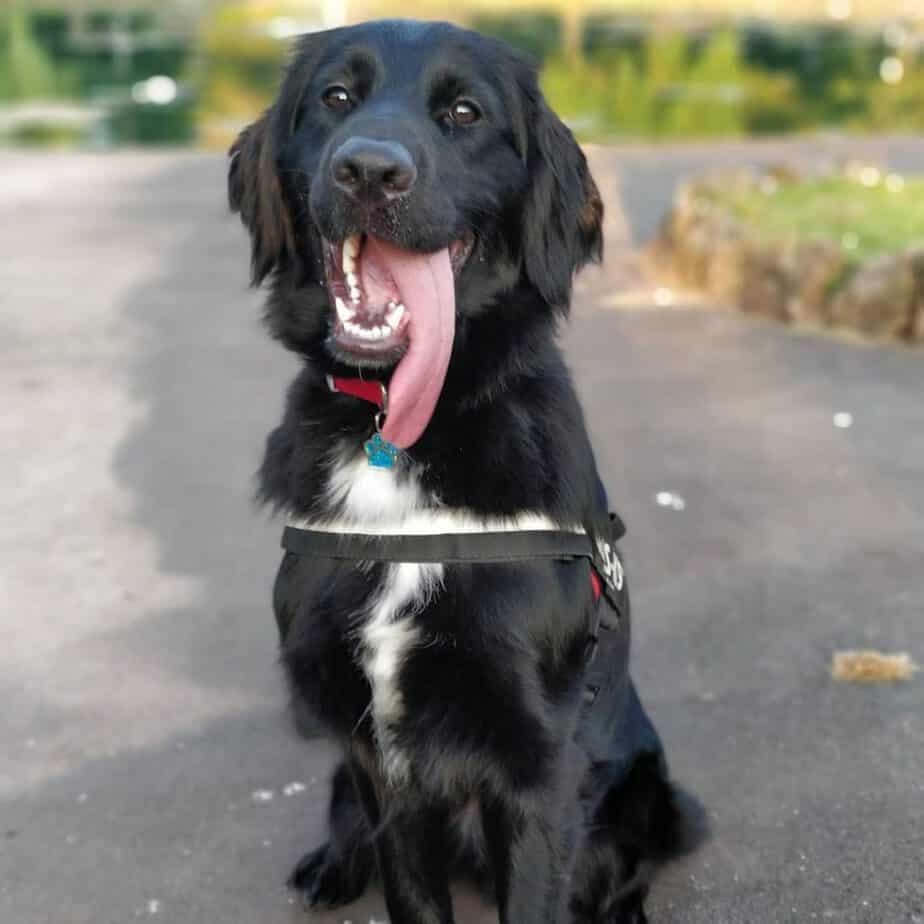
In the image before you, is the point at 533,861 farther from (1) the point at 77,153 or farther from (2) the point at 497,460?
(1) the point at 77,153

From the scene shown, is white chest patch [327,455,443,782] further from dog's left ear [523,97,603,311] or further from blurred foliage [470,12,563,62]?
blurred foliage [470,12,563,62]

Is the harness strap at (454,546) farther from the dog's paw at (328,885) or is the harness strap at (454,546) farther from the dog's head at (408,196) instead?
the dog's paw at (328,885)

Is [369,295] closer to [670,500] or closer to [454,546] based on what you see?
[454,546]

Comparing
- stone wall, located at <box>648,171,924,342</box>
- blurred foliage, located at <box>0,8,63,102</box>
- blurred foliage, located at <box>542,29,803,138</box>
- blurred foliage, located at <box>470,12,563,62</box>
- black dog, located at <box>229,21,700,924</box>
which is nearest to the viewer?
black dog, located at <box>229,21,700,924</box>

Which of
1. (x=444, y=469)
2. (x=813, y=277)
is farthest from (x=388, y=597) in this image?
(x=813, y=277)

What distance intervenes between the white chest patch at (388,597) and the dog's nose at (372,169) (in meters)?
0.54

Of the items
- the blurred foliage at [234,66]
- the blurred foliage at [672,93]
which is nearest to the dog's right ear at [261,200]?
the blurred foliage at [234,66]

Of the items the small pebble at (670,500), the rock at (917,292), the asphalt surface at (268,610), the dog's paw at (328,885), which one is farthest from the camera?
the rock at (917,292)

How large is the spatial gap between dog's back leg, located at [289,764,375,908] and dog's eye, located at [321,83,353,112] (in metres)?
1.44

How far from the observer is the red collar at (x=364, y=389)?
2547 millimetres

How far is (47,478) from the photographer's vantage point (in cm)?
544

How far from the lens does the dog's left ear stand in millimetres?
2658

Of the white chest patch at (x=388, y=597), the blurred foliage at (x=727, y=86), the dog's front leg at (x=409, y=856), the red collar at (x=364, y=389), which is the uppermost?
the red collar at (x=364, y=389)

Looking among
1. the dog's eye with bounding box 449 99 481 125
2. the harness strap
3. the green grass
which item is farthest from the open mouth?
the green grass
